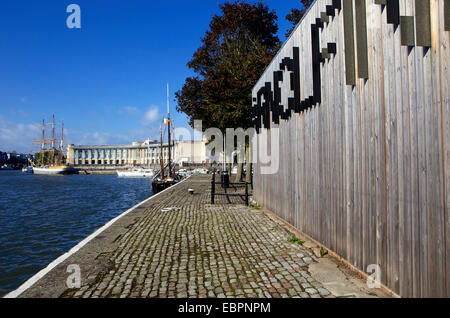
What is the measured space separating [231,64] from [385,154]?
49.6 ft

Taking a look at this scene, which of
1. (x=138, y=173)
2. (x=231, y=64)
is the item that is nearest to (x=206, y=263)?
(x=231, y=64)

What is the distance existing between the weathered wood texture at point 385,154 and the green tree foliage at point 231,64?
10.7 m

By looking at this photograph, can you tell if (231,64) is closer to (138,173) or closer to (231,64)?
(231,64)

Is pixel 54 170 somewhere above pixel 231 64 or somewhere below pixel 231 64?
below

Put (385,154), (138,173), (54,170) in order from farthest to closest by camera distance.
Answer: (54,170)
(138,173)
(385,154)

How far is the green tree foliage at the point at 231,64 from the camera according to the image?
56.2 ft

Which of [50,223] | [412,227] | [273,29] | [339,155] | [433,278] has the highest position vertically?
[273,29]

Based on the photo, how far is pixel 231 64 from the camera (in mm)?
17812

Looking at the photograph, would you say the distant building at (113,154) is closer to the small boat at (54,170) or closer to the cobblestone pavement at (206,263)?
the small boat at (54,170)

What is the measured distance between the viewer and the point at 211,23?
21.0 m

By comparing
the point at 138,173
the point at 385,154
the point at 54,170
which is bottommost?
the point at 138,173
